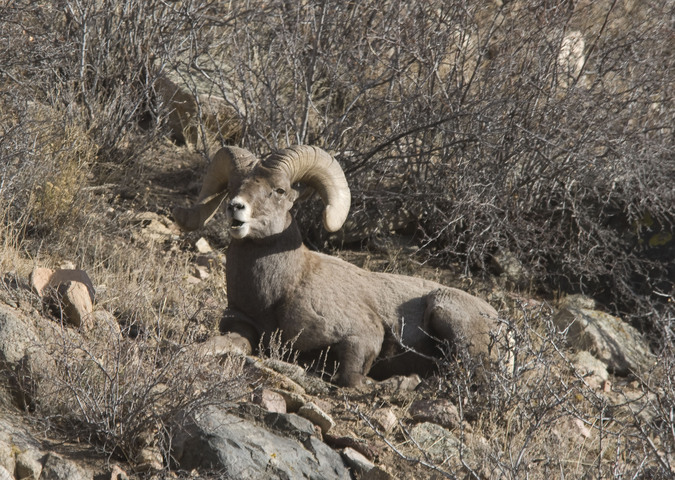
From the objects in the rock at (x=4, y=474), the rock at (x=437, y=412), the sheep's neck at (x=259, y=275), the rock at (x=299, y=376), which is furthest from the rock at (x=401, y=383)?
the rock at (x=4, y=474)

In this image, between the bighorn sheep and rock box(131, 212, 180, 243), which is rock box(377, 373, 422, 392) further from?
rock box(131, 212, 180, 243)

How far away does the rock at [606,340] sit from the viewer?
366 inches

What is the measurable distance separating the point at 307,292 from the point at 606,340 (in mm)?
3688

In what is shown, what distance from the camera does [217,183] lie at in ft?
25.1

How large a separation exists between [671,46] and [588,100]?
2.88 metres

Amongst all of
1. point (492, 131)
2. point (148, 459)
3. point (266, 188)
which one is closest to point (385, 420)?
point (148, 459)

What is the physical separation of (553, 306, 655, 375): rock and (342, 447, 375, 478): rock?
418cm

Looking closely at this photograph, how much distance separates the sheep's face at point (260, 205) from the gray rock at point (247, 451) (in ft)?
6.37

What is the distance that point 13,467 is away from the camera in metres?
4.74

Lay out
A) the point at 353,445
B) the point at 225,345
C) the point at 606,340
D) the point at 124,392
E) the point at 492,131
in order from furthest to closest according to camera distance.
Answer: the point at 492,131 → the point at 606,340 → the point at 225,345 → the point at 353,445 → the point at 124,392

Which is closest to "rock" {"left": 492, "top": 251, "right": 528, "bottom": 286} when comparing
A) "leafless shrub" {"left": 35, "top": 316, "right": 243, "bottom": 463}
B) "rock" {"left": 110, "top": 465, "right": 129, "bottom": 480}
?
"leafless shrub" {"left": 35, "top": 316, "right": 243, "bottom": 463}

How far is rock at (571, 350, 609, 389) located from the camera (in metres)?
8.78

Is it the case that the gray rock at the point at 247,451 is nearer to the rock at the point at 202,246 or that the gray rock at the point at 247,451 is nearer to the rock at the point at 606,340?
the rock at the point at 202,246

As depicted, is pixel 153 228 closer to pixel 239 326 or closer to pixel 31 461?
pixel 239 326
